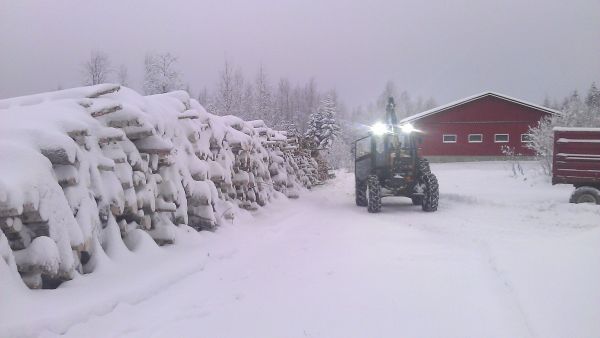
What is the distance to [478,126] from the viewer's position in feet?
125

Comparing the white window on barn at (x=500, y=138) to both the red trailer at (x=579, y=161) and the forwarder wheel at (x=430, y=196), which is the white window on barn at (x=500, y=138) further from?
the forwarder wheel at (x=430, y=196)

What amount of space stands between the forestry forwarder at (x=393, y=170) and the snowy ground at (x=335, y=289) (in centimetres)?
383

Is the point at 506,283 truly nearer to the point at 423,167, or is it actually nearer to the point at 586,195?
the point at 423,167

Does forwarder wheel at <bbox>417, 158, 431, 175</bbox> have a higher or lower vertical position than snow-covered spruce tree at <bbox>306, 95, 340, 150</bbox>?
lower

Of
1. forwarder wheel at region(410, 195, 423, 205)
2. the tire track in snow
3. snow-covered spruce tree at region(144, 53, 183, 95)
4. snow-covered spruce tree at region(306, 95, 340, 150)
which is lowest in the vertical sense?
forwarder wheel at region(410, 195, 423, 205)

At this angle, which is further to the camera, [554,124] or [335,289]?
[554,124]

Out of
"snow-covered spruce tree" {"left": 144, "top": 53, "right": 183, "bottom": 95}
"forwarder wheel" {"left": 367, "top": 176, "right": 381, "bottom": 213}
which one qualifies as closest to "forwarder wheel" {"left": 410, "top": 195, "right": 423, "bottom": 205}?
"forwarder wheel" {"left": 367, "top": 176, "right": 381, "bottom": 213}

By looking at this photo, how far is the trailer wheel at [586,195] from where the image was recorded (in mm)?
12734

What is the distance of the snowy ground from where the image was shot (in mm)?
3977

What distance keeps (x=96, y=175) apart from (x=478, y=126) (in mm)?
36523

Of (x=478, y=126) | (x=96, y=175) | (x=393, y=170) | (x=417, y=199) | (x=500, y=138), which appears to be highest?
(x=478, y=126)

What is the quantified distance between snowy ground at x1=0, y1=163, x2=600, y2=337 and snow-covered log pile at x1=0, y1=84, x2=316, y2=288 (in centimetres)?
35

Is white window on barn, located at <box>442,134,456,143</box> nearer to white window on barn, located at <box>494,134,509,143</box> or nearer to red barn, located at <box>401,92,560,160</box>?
red barn, located at <box>401,92,560,160</box>

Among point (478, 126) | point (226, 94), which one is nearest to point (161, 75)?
point (226, 94)
